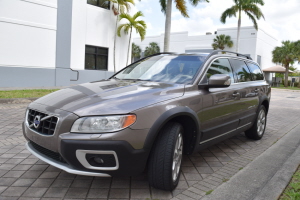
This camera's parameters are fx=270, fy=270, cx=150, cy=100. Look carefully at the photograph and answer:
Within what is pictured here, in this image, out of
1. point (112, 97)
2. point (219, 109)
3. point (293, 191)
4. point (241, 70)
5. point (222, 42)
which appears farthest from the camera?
point (222, 42)

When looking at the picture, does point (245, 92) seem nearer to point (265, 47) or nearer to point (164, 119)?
point (164, 119)

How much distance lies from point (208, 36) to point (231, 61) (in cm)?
3778

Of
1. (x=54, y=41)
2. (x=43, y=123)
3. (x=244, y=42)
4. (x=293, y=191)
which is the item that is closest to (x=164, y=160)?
(x=43, y=123)

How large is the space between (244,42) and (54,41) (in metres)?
29.8

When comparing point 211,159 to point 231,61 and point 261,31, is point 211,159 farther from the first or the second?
point 261,31

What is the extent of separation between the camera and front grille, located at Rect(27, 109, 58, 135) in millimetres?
2671

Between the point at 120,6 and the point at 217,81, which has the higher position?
the point at 120,6

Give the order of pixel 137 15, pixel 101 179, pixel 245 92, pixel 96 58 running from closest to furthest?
1. pixel 101 179
2. pixel 245 92
3. pixel 137 15
4. pixel 96 58

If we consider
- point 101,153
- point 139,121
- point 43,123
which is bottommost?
point 101,153

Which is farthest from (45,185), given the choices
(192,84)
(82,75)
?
(82,75)

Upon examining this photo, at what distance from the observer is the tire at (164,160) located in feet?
8.87

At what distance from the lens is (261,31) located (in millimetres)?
37438

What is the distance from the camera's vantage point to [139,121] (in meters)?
2.57

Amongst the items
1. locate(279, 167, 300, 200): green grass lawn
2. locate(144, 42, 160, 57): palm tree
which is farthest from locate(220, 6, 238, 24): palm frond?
locate(279, 167, 300, 200): green grass lawn
